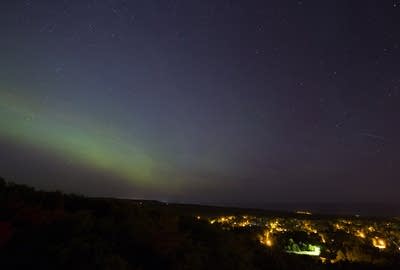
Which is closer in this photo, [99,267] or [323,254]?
[99,267]

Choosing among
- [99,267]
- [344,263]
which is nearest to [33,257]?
[99,267]

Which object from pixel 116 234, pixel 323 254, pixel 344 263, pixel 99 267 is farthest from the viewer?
pixel 323 254

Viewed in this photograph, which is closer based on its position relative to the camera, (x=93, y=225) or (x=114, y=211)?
(x=93, y=225)

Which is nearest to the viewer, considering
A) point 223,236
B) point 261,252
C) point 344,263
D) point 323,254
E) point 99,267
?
point 99,267

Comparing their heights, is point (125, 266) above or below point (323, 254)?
above

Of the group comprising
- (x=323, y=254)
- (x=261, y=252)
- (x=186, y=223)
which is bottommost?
(x=323, y=254)

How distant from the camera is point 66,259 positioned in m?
6.63

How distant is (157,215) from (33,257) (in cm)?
750

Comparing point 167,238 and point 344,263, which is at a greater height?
point 167,238

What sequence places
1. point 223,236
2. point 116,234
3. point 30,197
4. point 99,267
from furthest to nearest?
point 223,236
point 30,197
point 116,234
point 99,267

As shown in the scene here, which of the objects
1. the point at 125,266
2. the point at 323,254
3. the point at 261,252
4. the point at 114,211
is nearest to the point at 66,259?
the point at 125,266

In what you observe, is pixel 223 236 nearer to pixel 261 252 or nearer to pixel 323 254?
pixel 261 252

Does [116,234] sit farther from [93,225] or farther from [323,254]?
[323,254]

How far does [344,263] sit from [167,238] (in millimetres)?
12632
